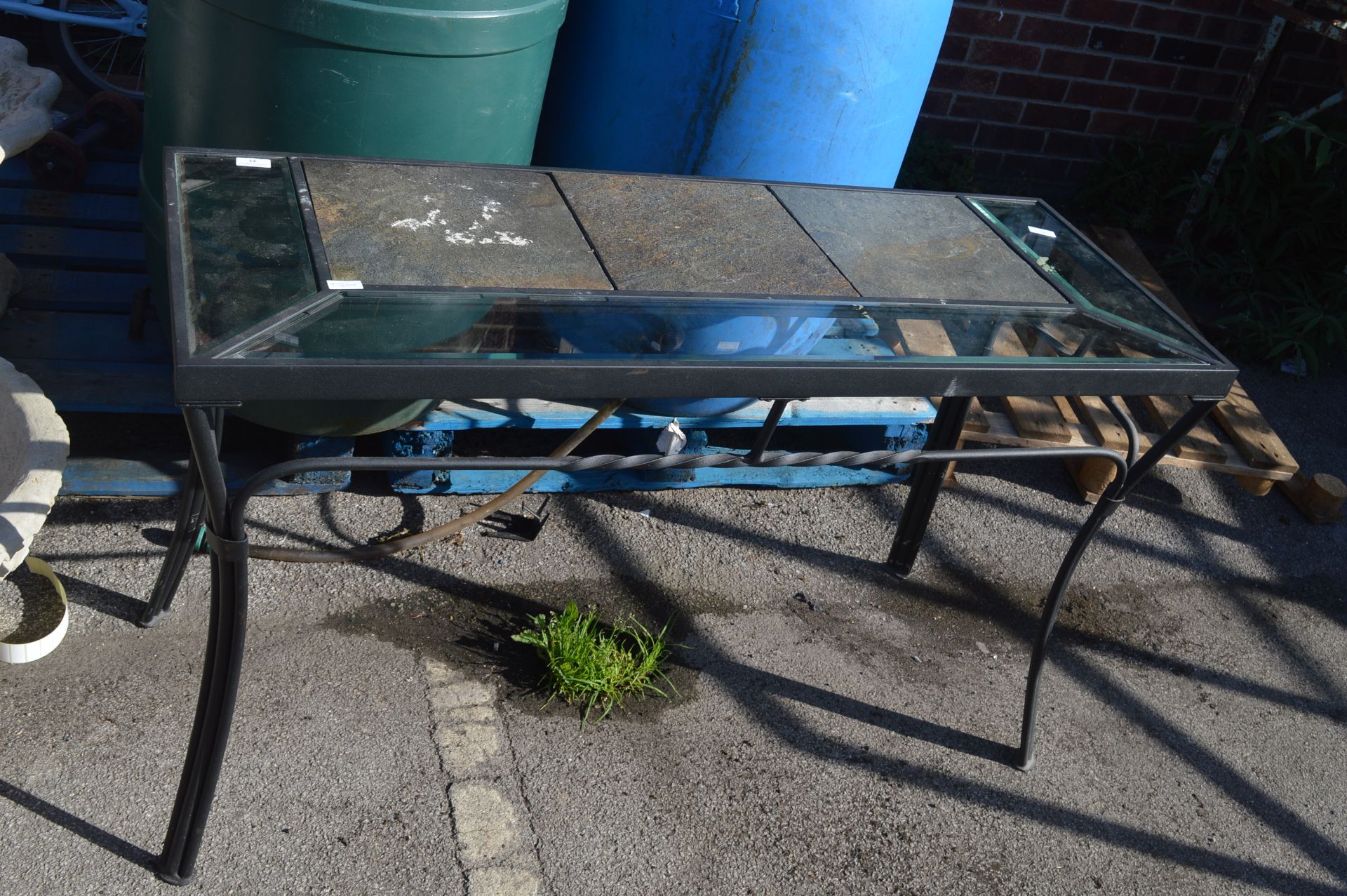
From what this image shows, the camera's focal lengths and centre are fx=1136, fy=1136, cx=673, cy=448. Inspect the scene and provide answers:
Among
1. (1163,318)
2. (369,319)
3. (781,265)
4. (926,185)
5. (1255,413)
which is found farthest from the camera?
(926,185)

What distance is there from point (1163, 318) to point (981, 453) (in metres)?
0.44

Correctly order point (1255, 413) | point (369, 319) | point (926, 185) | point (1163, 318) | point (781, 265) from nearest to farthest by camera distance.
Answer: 1. point (369, 319)
2. point (781, 265)
3. point (1163, 318)
4. point (1255, 413)
5. point (926, 185)

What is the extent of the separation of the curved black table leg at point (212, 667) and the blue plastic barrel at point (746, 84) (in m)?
1.21

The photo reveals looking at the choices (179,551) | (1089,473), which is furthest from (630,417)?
(1089,473)

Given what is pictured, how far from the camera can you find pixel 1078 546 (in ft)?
7.18

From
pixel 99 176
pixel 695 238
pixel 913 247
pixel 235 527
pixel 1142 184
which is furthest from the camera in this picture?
pixel 1142 184

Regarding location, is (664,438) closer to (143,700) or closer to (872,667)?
(872,667)

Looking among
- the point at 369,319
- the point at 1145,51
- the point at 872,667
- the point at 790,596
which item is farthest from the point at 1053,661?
the point at 1145,51

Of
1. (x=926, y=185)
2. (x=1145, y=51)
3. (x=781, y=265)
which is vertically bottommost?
(x=926, y=185)

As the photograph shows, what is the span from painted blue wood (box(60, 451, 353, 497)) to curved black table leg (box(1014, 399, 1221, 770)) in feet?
5.49

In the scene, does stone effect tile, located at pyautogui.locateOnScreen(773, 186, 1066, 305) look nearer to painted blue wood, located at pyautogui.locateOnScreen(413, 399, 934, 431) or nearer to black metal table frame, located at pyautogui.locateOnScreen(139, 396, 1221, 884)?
black metal table frame, located at pyautogui.locateOnScreen(139, 396, 1221, 884)

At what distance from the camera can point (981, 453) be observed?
6.16ft

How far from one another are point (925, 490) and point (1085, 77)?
7.57 ft

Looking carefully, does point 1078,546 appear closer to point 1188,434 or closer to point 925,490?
point 925,490
